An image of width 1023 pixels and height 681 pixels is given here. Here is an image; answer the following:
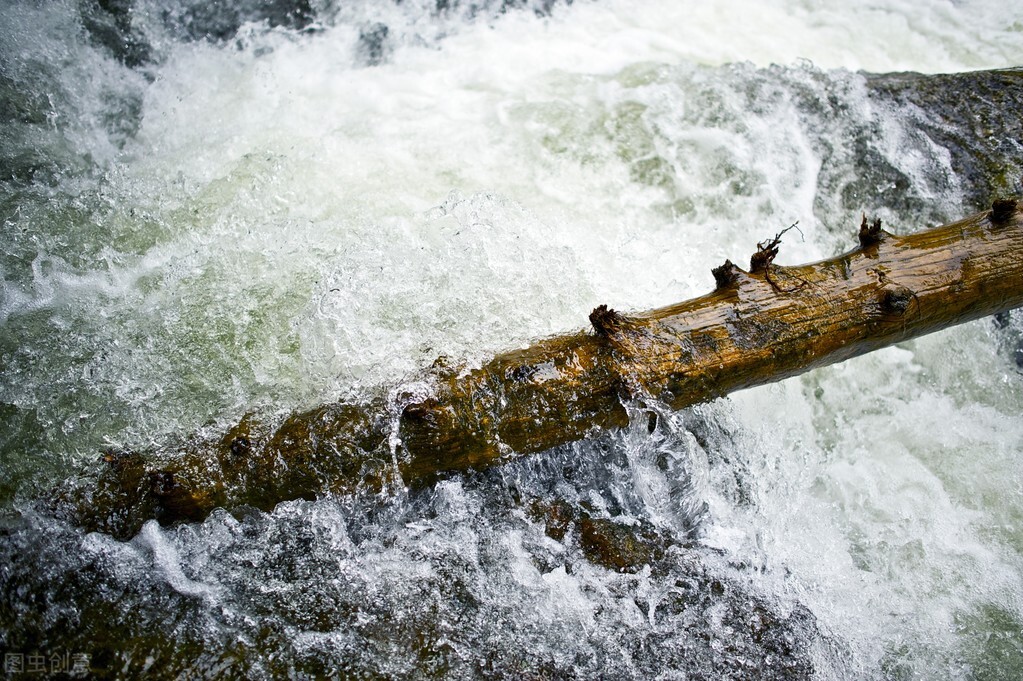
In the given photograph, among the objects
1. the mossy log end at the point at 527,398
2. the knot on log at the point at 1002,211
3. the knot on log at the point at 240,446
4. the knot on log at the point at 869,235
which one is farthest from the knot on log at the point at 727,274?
the knot on log at the point at 240,446

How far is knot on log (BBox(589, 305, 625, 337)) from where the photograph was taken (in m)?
2.40

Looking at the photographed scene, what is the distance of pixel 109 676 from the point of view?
2.09 m

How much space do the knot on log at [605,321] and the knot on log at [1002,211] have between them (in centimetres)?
158

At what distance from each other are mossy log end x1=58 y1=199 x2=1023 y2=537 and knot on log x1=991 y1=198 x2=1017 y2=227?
20.3 inches

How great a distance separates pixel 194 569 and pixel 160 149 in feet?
8.86

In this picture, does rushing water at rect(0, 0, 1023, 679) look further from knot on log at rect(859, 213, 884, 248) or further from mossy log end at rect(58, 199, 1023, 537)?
knot on log at rect(859, 213, 884, 248)

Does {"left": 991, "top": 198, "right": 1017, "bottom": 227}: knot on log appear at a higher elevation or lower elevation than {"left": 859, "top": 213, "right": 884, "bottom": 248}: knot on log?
higher

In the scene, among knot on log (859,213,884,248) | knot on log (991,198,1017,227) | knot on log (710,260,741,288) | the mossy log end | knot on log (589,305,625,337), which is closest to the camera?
the mossy log end

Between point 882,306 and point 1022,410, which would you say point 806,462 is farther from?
point 1022,410

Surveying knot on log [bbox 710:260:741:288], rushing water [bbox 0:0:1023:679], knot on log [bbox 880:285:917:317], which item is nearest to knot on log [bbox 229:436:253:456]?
rushing water [bbox 0:0:1023:679]

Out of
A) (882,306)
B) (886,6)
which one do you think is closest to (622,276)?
(882,306)

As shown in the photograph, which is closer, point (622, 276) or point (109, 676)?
point (109, 676)

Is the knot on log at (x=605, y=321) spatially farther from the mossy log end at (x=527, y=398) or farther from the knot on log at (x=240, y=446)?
the knot on log at (x=240, y=446)

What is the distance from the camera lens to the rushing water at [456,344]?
230 cm
